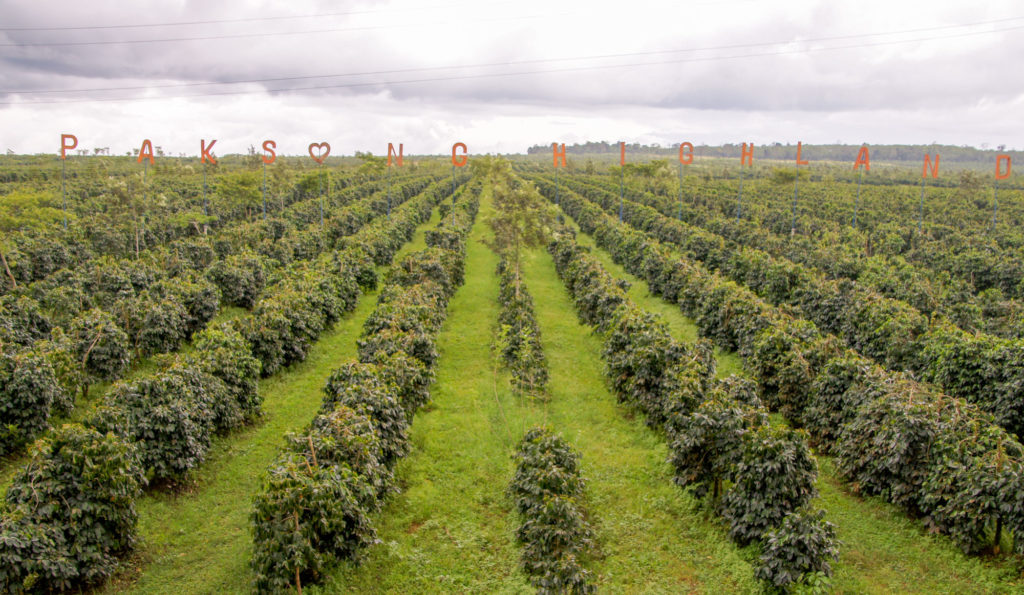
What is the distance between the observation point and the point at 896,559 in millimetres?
9664

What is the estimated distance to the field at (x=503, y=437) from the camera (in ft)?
28.5

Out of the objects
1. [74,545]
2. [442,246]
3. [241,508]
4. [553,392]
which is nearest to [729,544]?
[553,392]

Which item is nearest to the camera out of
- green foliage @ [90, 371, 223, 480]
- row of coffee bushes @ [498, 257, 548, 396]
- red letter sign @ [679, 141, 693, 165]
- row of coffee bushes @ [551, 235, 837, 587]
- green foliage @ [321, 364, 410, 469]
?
row of coffee bushes @ [551, 235, 837, 587]

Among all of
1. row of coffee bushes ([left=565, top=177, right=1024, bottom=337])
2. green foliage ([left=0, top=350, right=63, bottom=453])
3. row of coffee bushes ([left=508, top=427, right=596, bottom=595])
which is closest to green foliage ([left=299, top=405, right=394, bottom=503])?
row of coffee bushes ([left=508, top=427, right=596, bottom=595])

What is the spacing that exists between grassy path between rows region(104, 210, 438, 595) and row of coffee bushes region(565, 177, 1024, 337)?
65.7ft

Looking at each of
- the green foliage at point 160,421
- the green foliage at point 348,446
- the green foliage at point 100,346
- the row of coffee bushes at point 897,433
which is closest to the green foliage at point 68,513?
the green foliage at point 160,421

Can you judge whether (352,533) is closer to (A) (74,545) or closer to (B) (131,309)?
(A) (74,545)

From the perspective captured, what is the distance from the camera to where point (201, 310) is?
64.3 ft

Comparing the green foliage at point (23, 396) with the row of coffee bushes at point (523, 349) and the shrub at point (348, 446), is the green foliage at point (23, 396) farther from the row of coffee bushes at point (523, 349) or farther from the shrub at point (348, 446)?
the row of coffee bushes at point (523, 349)

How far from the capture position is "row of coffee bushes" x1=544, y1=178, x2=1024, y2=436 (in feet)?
40.8

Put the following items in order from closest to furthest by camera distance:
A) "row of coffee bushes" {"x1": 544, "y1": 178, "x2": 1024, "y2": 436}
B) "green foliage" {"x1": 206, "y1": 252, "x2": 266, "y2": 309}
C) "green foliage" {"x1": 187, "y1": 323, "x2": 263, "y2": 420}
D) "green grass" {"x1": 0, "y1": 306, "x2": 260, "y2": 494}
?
1. "green grass" {"x1": 0, "y1": 306, "x2": 260, "y2": 494}
2. "row of coffee bushes" {"x1": 544, "y1": 178, "x2": 1024, "y2": 436}
3. "green foliage" {"x1": 187, "y1": 323, "x2": 263, "y2": 420}
4. "green foliage" {"x1": 206, "y1": 252, "x2": 266, "y2": 309}

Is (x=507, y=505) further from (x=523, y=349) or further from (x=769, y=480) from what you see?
(x=523, y=349)

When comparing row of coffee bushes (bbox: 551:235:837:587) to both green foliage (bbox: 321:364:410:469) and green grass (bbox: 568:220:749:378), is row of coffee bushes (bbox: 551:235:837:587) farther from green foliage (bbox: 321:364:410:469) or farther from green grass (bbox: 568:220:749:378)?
green foliage (bbox: 321:364:410:469)

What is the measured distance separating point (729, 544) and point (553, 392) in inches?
285
